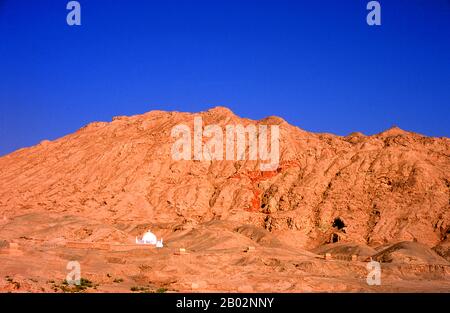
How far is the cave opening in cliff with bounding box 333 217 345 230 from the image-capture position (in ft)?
199

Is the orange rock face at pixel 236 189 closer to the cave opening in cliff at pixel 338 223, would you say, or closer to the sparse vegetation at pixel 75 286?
the cave opening in cliff at pixel 338 223

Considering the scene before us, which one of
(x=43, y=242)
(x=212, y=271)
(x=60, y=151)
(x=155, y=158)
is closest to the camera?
(x=212, y=271)

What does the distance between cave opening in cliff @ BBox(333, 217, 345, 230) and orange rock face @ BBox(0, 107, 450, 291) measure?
10cm

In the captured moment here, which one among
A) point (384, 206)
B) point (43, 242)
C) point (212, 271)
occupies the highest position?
point (384, 206)

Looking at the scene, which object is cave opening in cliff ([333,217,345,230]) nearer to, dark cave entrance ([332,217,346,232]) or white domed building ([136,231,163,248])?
dark cave entrance ([332,217,346,232])

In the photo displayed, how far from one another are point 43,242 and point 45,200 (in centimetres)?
1984

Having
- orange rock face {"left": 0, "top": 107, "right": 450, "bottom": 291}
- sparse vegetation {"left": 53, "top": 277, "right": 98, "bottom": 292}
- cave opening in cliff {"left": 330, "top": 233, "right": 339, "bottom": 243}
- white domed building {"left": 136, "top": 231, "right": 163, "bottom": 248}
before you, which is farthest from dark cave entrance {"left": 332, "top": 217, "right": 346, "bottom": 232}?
sparse vegetation {"left": 53, "top": 277, "right": 98, "bottom": 292}

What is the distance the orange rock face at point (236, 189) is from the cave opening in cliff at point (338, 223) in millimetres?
104

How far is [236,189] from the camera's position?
226 feet

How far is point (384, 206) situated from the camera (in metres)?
61.5
